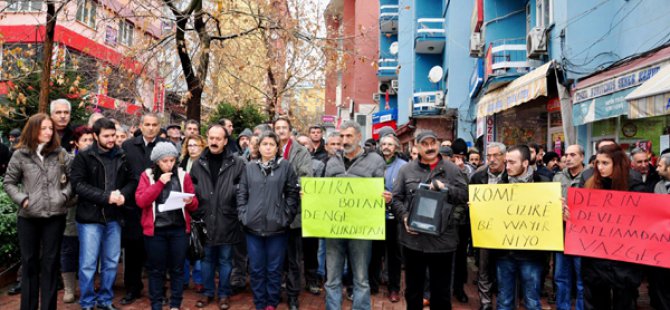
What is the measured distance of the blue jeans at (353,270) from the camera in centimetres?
489

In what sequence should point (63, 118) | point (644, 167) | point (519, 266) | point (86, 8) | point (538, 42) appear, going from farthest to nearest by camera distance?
point (538, 42) < point (86, 8) < point (644, 167) < point (63, 118) < point (519, 266)

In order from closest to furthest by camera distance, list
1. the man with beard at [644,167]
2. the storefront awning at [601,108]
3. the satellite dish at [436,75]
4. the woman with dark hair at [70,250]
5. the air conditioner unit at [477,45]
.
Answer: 1. the woman with dark hair at [70,250]
2. the man with beard at [644,167]
3. the storefront awning at [601,108]
4. the air conditioner unit at [477,45]
5. the satellite dish at [436,75]

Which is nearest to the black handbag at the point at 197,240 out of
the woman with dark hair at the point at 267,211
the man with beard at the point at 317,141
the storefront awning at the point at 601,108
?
the woman with dark hair at the point at 267,211

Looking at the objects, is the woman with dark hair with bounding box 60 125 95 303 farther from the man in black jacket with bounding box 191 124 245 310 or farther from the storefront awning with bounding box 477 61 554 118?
the storefront awning with bounding box 477 61 554 118

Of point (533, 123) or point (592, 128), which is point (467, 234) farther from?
point (533, 123)

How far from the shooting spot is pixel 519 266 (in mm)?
4543

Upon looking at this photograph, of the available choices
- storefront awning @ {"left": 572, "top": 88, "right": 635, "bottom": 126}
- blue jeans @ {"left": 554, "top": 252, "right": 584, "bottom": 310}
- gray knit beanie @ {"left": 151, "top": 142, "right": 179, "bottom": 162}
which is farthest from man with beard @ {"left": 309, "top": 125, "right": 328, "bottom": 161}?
storefront awning @ {"left": 572, "top": 88, "right": 635, "bottom": 126}

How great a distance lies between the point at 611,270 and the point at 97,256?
16.8ft

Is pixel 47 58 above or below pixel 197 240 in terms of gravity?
above

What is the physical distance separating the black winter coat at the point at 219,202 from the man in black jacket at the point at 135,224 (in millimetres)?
679

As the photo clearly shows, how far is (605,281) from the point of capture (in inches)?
161

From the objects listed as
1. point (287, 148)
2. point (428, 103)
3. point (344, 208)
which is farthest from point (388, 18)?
point (344, 208)

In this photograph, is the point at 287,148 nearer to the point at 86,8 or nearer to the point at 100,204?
the point at 100,204

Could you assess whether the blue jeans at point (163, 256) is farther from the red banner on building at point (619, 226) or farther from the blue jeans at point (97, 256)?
the red banner on building at point (619, 226)
